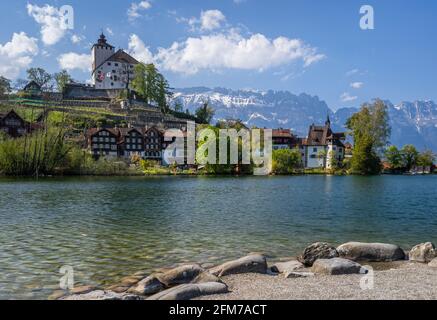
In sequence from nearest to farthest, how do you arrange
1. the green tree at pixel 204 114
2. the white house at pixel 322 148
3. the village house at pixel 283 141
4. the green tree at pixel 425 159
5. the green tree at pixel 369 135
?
1. the green tree at pixel 369 135
2. the white house at pixel 322 148
3. the green tree at pixel 425 159
4. the village house at pixel 283 141
5. the green tree at pixel 204 114

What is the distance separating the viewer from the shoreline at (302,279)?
14359 mm

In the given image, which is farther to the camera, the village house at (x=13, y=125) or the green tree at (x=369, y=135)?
the green tree at (x=369, y=135)

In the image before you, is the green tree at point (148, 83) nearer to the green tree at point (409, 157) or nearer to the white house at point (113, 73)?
the white house at point (113, 73)

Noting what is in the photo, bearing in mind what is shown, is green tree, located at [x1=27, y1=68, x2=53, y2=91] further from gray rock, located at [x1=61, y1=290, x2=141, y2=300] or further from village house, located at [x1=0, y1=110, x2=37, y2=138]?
gray rock, located at [x1=61, y1=290, x2=141, y2=300]

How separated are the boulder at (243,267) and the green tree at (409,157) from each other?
15890 centimetres

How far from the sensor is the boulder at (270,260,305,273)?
19.1m

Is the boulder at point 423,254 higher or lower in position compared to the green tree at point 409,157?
lower

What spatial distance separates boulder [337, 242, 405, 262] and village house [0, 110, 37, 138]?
125 meters

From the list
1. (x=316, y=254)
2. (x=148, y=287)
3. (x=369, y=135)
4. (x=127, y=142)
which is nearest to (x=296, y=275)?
(x=316, y=254)

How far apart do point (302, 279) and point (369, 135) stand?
131746mm

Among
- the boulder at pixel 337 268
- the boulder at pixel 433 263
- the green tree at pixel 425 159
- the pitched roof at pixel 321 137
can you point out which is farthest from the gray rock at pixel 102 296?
the green tree at pixel 425 159

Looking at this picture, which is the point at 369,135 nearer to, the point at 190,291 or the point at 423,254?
the point at 423,254

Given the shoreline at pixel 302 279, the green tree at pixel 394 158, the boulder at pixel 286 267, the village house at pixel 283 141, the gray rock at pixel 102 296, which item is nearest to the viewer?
the gray rock at pixel 102 296
